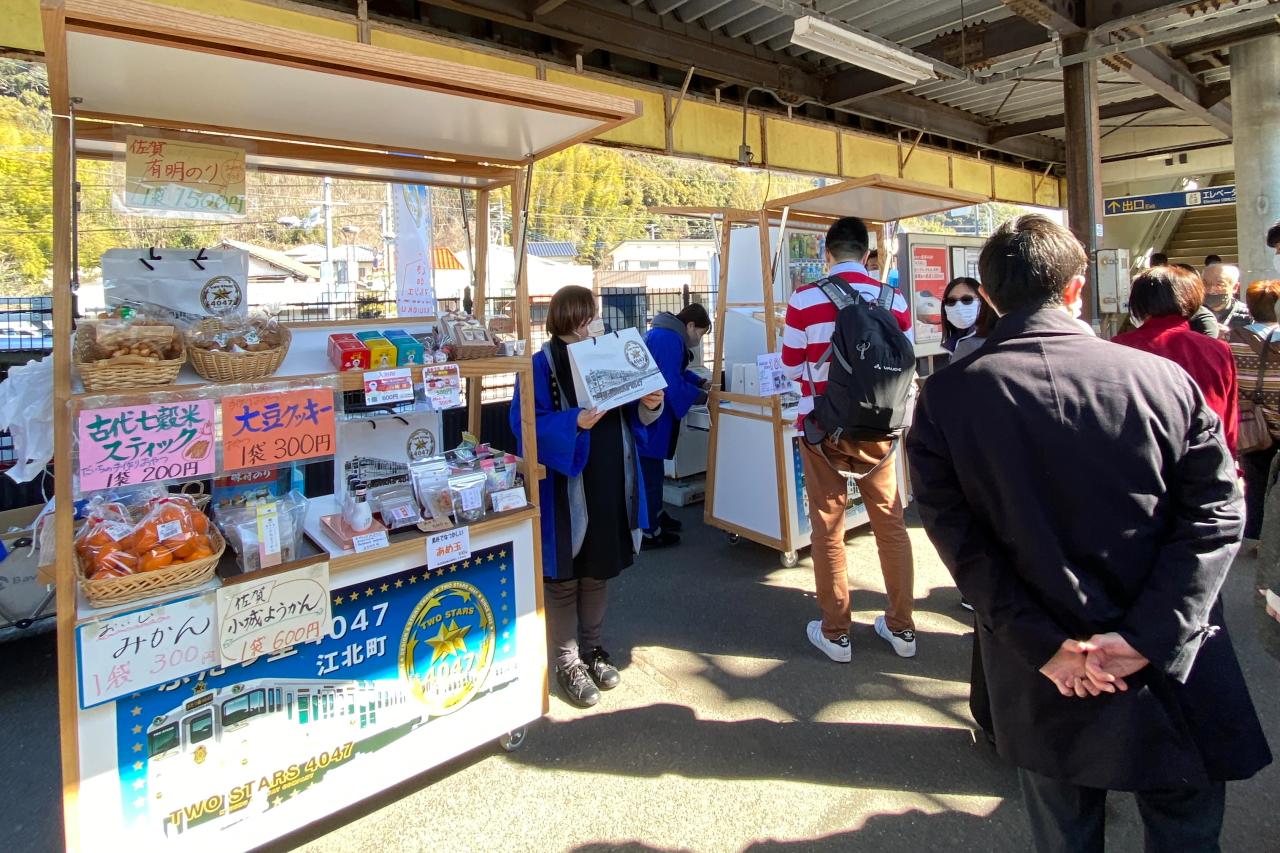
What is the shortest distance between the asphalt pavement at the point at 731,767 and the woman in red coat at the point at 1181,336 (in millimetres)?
1183

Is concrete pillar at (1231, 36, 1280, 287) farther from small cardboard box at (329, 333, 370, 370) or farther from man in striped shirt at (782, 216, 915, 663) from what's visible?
small cardboard box at (329, 333, 370, 370)

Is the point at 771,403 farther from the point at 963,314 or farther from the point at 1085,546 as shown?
the point at 1085,546

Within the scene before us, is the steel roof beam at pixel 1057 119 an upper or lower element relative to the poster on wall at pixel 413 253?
→ upper

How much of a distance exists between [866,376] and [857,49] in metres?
2.60

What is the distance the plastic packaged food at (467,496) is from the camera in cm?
233

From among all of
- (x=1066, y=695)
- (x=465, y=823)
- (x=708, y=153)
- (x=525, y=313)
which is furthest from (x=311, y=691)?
(x=708, y=153)

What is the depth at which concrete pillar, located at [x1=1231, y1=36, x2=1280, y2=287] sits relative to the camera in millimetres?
7094

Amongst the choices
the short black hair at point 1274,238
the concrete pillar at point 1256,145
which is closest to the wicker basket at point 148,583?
the short black hair at point 1274,238

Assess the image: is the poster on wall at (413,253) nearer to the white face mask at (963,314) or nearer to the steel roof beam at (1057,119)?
the white face mask at (963,314)

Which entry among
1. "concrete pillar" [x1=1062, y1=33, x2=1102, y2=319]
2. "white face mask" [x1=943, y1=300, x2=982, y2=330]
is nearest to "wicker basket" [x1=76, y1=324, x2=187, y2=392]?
"white face mask" [x1=943, y1=300, x2=982, y2=330]

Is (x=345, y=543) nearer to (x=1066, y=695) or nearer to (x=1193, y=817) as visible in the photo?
(x=1066, y=695)

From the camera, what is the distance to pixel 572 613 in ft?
9.67

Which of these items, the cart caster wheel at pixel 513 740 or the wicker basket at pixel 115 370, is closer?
the wicker basket at pixel 115 370

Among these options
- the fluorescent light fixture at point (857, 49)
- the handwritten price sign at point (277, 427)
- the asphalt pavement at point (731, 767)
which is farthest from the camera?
the fluorescent light fixture at point (857, 49)
